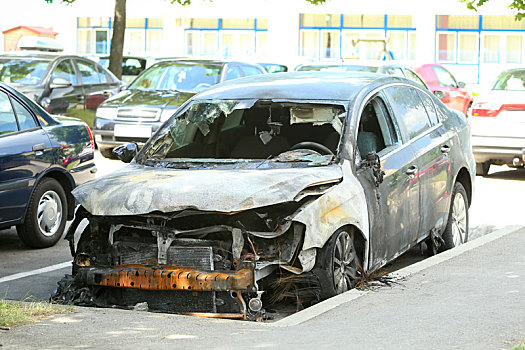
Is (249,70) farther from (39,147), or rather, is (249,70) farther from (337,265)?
(337,265)

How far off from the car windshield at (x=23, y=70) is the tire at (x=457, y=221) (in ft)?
33.1

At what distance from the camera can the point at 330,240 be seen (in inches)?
260

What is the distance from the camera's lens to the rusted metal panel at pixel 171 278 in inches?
248

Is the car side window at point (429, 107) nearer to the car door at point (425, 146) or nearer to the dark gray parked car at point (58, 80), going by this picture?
the car door at point (425, 146)

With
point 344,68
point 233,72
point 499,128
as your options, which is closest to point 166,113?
point 233,72

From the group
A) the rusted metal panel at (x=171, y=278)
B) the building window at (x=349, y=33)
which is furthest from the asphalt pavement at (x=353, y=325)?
the building window at (x=349, y=33)

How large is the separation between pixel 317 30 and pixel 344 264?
44.2 m

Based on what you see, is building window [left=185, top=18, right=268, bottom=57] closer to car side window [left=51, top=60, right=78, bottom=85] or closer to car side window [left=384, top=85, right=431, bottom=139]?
car side window [left=51, top=60, right=78, bottom=85]

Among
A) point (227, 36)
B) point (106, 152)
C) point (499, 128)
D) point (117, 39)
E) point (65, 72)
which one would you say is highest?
point (227, 36)

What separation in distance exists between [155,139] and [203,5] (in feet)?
147

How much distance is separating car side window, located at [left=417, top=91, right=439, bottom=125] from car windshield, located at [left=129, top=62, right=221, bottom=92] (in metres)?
8.19

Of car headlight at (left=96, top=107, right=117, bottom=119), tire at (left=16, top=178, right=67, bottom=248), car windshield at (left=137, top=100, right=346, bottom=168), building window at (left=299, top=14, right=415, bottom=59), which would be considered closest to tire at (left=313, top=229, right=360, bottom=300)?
car windshield at (left=137, top=100, right=346, bottom=168)

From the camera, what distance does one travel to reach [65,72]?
18172 mm

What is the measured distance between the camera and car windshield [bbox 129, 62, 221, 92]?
1704cm
